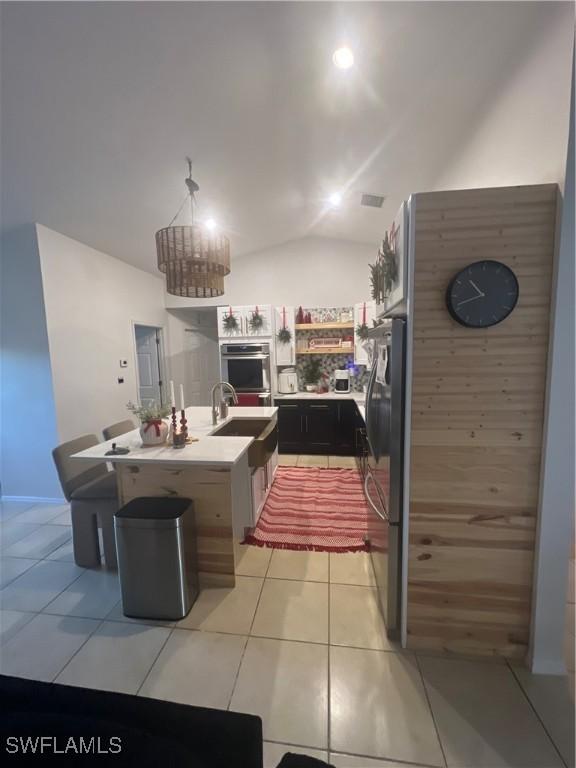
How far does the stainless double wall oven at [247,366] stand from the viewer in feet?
14.5

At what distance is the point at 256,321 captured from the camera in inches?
174

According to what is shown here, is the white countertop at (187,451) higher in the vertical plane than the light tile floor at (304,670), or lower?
higher

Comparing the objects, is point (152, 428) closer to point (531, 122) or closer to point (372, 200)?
point (531, 122)

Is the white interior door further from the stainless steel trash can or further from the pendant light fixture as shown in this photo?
the stainless steel trash can

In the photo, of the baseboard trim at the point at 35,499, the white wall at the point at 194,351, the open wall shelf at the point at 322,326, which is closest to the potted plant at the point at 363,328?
the open wall shelf at the point at 322,326

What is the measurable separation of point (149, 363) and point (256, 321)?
6.69ft

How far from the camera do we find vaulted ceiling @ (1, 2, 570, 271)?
149 centimetres

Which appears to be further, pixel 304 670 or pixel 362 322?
pixel 362 322

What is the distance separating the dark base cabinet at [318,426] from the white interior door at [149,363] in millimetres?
2165

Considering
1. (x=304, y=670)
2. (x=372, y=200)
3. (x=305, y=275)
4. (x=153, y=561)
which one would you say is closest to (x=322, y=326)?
(x=305, y=275)

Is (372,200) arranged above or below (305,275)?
above

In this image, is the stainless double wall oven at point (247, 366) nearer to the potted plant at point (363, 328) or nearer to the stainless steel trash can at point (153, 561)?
the potted plant at point (363, 328)

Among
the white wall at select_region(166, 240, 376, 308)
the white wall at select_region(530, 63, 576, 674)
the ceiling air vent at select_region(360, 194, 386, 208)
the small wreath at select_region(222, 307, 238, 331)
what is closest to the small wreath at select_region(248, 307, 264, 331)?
the small wreath at select_region(222, 307, 238, 331)

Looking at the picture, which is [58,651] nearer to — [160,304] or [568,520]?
[568,520]
